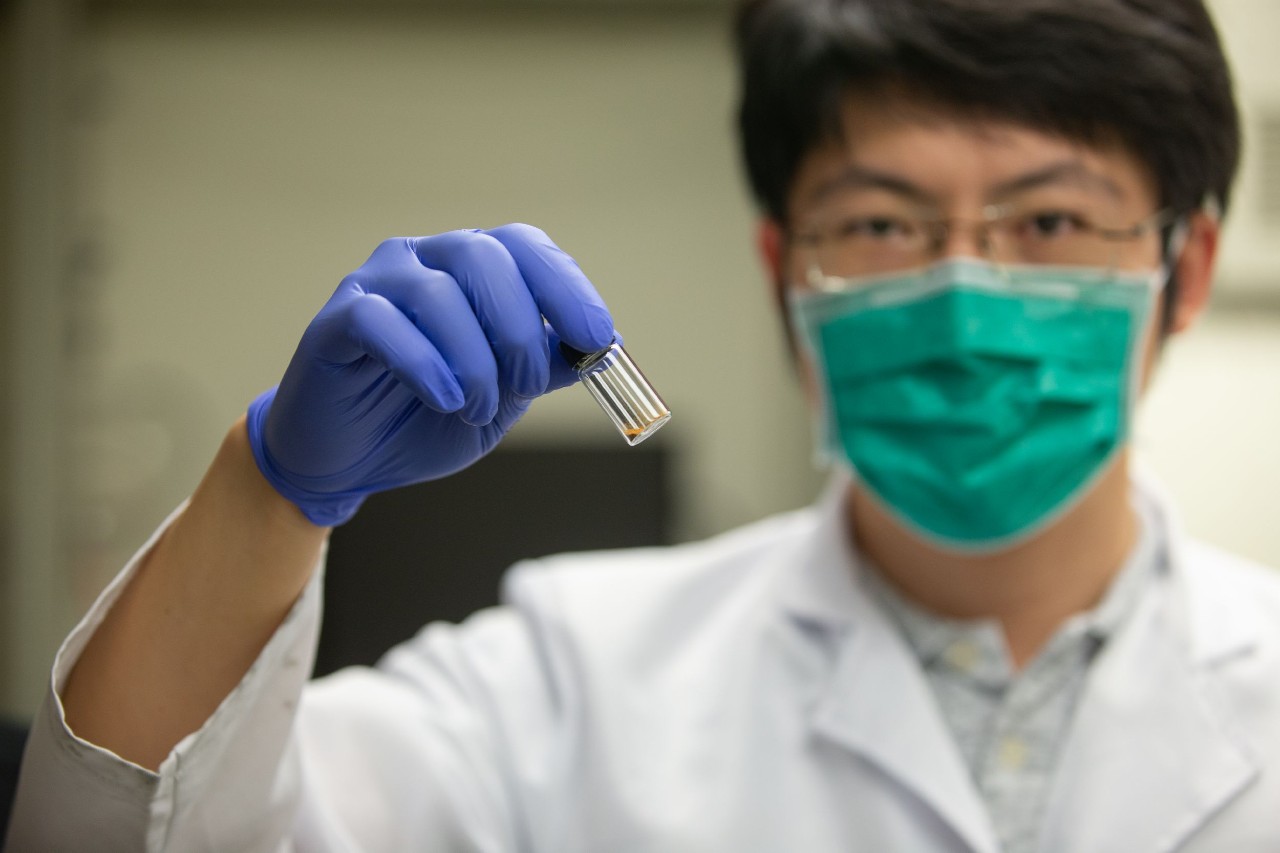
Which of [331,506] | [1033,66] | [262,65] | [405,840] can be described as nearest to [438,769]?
[405,840]

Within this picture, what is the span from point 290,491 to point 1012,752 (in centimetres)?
79

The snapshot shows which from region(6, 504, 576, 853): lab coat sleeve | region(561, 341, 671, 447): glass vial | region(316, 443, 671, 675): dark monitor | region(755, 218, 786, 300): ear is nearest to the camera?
region(561, 341, 671, 447): glass vial

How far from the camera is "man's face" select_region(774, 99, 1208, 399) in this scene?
3.86 ft

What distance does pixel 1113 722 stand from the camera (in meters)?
1.18

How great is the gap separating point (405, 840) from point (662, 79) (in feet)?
7.96

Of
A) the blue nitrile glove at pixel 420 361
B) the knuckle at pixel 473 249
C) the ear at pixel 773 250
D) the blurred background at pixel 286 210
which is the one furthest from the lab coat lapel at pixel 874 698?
the blurred background at pixel 286 210

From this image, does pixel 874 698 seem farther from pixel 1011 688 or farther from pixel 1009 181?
pixel 1009 181

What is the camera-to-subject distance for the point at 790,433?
10.5 feet

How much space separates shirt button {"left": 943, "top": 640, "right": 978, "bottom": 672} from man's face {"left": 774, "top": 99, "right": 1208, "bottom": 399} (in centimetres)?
43

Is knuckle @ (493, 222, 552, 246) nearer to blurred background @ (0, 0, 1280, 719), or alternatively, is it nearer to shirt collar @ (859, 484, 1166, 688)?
shirt collar @ (859, 484, 1166, 688)

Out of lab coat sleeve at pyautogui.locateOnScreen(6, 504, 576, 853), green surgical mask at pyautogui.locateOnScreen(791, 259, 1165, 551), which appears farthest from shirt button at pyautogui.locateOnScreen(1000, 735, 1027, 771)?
lab coat sleeve at pyautogui.locateOnScreen(6, 504, 576, 853)

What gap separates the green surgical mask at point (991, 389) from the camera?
1.17 metres

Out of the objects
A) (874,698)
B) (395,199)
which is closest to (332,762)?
(874,698)

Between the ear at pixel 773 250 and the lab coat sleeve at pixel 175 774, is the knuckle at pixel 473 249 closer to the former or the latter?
the lab coat sleeve at pixel 175 774
